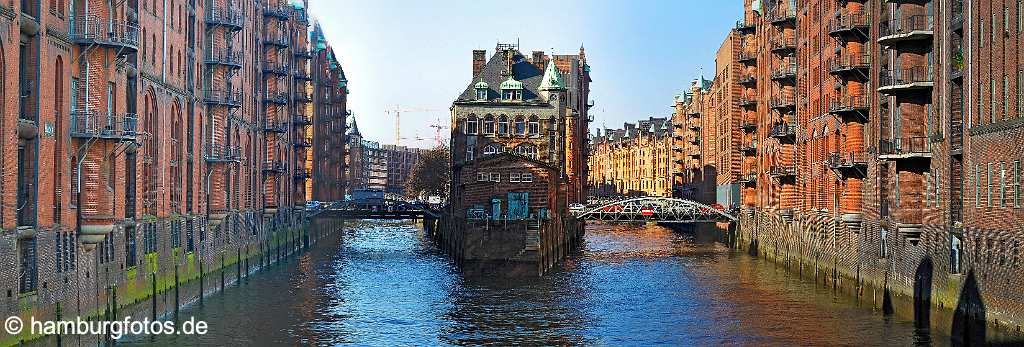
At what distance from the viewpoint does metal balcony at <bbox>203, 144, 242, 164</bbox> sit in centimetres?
7131

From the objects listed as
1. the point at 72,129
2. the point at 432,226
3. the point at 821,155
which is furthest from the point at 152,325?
the point at 432,226

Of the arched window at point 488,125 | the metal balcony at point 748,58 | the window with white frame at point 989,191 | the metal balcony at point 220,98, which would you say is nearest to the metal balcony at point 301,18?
the arched window at point 488,125

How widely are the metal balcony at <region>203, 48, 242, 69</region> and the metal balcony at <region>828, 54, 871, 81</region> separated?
32057 millimetres

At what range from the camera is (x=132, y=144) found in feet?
161

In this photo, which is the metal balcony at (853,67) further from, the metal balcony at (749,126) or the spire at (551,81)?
the spire at (551,81)

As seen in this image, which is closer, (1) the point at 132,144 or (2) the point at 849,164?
(1) the point at 132,144

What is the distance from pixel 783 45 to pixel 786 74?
10.4 ft

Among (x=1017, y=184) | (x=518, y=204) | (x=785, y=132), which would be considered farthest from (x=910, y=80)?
(x=518, y=204)

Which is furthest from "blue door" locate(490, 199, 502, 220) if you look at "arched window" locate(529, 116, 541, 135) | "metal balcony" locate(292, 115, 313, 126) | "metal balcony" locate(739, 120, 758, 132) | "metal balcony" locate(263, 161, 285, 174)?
"metal balcony" locate(292, 115, 313, 126)

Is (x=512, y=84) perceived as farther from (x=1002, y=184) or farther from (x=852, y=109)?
(x=1002, y=184)

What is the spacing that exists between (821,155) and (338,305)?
98.3 feet

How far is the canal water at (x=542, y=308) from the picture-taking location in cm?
5050

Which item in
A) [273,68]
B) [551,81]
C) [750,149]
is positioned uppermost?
[551,81]

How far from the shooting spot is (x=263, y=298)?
64.0 meters
